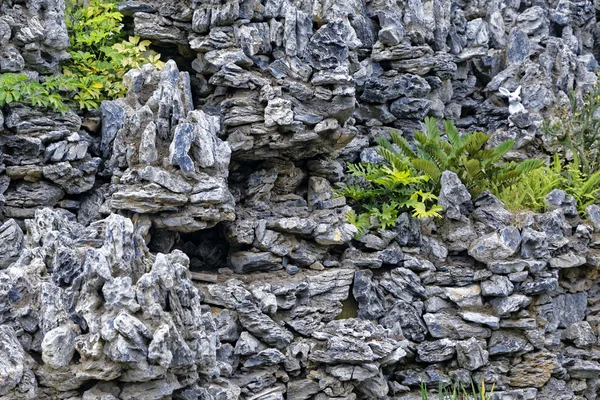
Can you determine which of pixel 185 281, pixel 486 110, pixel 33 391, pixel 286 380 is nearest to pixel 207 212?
pixel 185 281

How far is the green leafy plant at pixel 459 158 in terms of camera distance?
→ 39.4ft

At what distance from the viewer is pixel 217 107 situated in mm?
11359

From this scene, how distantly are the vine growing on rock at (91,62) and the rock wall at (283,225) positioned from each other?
0.82 ft

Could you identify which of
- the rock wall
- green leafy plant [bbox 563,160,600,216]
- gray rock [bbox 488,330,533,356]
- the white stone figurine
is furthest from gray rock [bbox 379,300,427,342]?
the white stone figurine

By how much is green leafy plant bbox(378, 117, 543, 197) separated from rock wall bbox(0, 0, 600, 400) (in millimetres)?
372

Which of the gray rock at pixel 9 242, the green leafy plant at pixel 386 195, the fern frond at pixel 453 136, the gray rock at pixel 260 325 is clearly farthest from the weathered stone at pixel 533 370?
the gray rock at pixel 9 242

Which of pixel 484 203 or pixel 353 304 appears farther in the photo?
pixel 484 203

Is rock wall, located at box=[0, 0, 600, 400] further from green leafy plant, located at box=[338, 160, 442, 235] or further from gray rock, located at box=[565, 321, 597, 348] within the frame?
green leafy plant, located at box=[338, 160, 442, 235]

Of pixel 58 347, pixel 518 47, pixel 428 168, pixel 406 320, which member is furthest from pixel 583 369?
pixel 58 347

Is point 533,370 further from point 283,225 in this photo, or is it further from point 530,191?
point 283,225

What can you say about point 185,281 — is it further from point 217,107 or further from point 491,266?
point 491,266

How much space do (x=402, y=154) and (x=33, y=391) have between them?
6905mm

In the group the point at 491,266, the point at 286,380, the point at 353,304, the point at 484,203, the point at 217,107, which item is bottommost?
the point at 286,380

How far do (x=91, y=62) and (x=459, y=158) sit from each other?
19.1 ft
